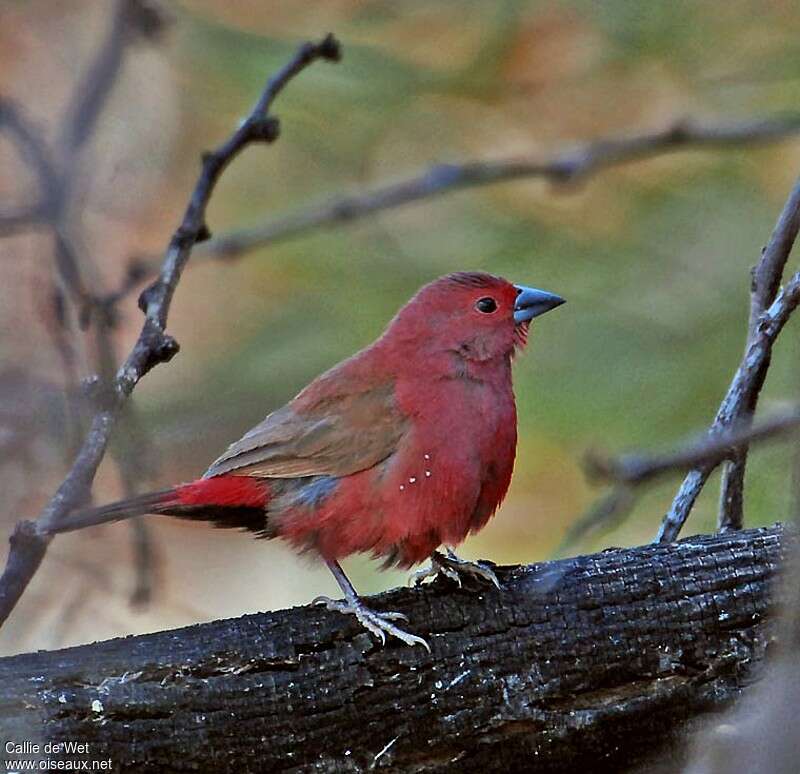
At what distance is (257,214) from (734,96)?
230 centimetres

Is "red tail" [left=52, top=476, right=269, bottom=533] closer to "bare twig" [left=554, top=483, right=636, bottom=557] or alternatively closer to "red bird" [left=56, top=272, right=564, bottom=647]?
"red bird" [left=56, top=272, right=564, bottom=647]

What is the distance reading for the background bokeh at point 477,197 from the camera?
555cm

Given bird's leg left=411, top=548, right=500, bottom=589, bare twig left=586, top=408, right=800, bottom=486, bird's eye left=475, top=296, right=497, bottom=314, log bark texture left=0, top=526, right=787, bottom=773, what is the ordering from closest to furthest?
bare twig left=586, top=408, right=800, bottom=486 → log bark texture left=0, top=526, right=787, bottom=773 → bird's leg left=411, top=548, right=500, bottom=589 → bird's eye left=475, top=296, right=497, bottom=314

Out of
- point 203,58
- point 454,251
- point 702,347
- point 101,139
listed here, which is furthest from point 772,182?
point 101,139

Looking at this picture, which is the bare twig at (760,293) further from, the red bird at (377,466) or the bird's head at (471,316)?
the bird's head at (471,316)

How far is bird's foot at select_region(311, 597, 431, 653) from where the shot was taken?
3.26 m

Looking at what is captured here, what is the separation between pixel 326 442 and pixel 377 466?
0.58ft

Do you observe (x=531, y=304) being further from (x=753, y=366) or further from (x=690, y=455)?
(x=690, y=455)

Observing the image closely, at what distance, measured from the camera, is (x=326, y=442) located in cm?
396

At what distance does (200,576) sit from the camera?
735 cm

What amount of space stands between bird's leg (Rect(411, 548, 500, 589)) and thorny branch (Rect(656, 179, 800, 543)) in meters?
0.57

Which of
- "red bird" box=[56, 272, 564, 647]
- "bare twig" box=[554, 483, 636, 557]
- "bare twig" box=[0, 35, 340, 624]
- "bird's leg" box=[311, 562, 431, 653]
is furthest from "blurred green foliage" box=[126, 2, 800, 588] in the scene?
"bare twig" box=[554, 483, 636, 557]

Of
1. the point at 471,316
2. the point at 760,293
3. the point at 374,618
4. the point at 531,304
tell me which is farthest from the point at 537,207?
the point at 374,618

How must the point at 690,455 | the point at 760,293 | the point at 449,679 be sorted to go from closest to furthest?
the point at 690,455
the point at 449,679
the point at 760,293
